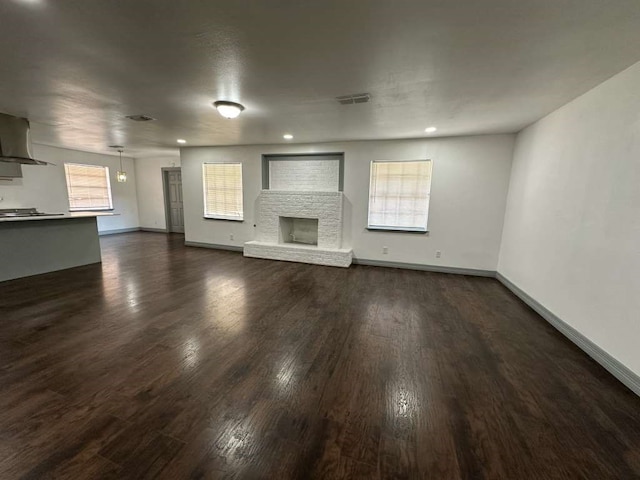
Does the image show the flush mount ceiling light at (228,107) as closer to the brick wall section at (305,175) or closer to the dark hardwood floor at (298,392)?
the dark hardwood floor at (298,392)

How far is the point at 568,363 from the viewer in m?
2.39

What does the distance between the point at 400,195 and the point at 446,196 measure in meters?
0.85

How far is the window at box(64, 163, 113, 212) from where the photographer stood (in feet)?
25.1

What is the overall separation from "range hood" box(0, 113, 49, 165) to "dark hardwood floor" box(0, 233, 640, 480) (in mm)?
2326

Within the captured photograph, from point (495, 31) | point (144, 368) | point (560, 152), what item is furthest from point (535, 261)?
point (144, 368)

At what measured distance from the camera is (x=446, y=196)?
497 centimetres

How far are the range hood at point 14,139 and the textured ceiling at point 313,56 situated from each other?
1.31 ft

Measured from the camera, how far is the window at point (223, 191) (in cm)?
657

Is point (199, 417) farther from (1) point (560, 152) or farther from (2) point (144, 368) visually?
(1) point (560, 152)

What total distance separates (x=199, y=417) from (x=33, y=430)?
96cm

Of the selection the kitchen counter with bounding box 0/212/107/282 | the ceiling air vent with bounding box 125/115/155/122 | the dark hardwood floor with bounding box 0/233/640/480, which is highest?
the ceiling air vent with bounding box 125/115/155/122

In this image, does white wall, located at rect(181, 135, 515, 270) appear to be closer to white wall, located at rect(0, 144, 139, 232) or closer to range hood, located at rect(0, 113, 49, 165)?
range hood, located at rect(0, 113, 49, 165)

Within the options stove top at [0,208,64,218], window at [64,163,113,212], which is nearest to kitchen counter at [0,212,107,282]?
stove top at [0,208,64,218]

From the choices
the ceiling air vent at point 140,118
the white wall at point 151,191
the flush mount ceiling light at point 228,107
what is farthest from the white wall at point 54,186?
the flush mount ceiling light at point 228,107
